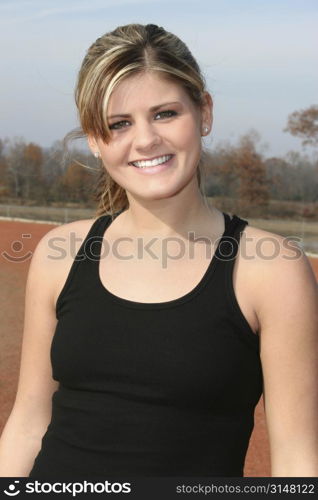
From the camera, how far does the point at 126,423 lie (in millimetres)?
1868

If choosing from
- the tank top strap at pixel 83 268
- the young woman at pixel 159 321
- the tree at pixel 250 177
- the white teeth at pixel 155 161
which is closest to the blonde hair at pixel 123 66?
the young woman at pixel 159 321

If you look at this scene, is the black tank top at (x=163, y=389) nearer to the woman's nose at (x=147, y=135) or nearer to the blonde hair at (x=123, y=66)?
the woman's nose at (x=147, y=135)

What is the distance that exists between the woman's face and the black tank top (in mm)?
282

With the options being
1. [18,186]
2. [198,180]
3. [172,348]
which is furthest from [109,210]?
[18,186]

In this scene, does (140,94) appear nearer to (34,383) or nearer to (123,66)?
(123,66)

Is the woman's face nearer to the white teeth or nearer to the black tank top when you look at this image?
the white teeth

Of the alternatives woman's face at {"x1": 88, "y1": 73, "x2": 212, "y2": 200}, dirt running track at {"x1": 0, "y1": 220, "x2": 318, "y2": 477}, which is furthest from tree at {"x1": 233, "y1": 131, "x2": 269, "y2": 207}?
woman's face at {"x1": 88, "y1": 73, "x2": 212, "y2": 200}

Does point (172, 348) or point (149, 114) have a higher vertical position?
point (149, 114)

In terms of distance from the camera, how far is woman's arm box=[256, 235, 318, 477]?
1.82m

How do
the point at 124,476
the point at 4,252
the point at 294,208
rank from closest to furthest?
1. the point at 124,476
2. the point at 4,252
3. the point at 294,208

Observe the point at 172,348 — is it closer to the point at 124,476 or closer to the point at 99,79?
the point at 124,476

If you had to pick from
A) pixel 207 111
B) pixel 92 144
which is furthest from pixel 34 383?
pixel 207 111

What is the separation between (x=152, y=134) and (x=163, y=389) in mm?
719

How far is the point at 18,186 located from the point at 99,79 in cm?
4568
